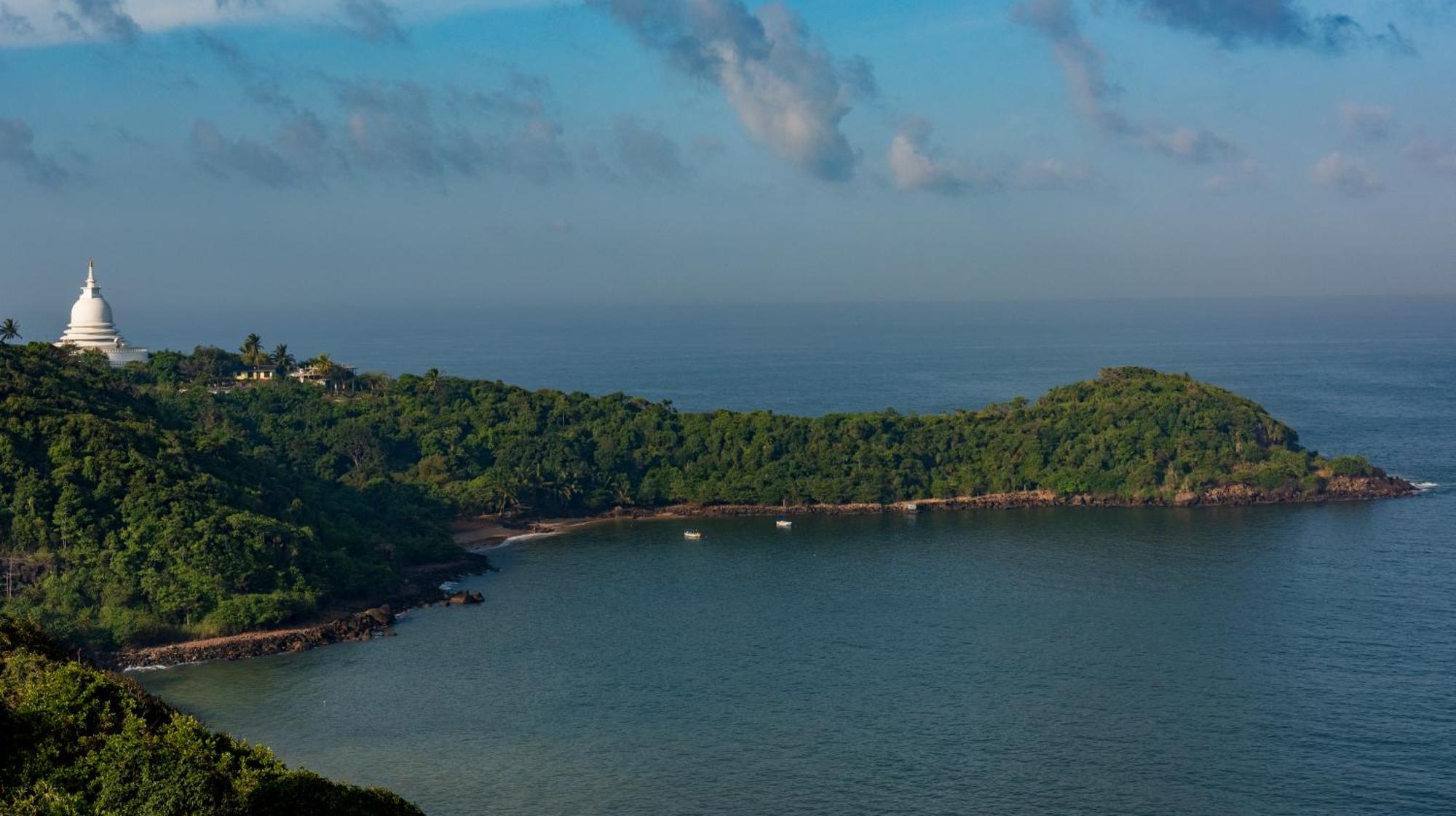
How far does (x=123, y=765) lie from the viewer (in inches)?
783

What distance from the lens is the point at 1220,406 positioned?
67.9 m

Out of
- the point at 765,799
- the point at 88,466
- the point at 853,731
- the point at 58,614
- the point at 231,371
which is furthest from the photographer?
the point at 231,371

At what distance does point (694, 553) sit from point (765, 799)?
2486 cm

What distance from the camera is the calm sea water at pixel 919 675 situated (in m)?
30.2

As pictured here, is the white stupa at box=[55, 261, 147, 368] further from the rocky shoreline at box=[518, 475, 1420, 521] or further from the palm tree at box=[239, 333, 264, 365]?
the rocky shoreline at box=[518, 475, 1420, 521]

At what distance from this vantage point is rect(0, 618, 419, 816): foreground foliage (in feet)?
63.0

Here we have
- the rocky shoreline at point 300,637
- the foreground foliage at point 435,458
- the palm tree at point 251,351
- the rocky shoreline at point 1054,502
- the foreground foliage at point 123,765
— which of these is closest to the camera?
the foreground foliage at point 123,765

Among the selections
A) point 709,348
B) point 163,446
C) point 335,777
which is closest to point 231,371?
point 163,446

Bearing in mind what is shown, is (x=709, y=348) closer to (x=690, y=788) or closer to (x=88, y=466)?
(x=88, y=466)

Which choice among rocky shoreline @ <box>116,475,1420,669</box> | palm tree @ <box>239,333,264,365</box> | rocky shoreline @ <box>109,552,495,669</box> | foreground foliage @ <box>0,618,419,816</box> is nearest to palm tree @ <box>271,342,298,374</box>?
palm tree @ <box>239,333,264,365</box>

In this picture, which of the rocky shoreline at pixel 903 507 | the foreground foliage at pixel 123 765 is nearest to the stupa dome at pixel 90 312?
the rocky shoreline at pixel 903 507

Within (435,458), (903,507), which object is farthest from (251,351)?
(903,507)

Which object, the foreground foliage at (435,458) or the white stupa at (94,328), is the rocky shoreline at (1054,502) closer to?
the foreground foliage at (435,458)

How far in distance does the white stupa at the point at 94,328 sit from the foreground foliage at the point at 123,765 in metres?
50.2
